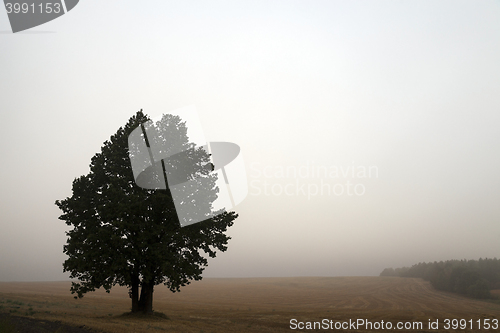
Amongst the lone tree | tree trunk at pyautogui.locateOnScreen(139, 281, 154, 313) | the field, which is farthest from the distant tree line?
tree trunk at pyautogui.locateOnScreen(139, 281, 154, 313)

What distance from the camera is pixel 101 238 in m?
22.0

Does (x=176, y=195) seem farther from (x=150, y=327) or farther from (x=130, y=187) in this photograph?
(x=150, y=327)

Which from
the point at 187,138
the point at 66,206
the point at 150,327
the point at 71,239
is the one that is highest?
the point at 187,138

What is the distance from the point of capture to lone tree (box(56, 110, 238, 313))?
21.9m

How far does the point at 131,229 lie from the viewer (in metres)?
22.5

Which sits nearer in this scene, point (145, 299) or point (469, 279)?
point (145, 299)

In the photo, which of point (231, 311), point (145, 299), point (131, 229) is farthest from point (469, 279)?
point (131, 229)

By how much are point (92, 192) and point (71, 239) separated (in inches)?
157

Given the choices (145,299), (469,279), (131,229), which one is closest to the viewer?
(131,229)

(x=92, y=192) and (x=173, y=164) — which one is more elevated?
(x=173, y=164)

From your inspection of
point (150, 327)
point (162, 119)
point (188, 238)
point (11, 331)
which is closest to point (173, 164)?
point (162, 119)

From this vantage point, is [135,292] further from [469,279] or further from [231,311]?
[469,279]

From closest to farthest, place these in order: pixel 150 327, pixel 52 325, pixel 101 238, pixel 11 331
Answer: pixel 11 331 → pixel 52 325 → pixel 150 327 → pixel 101 238

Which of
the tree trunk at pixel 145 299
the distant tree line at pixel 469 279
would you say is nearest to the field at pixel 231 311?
the tree trunk at pixel 145 299
